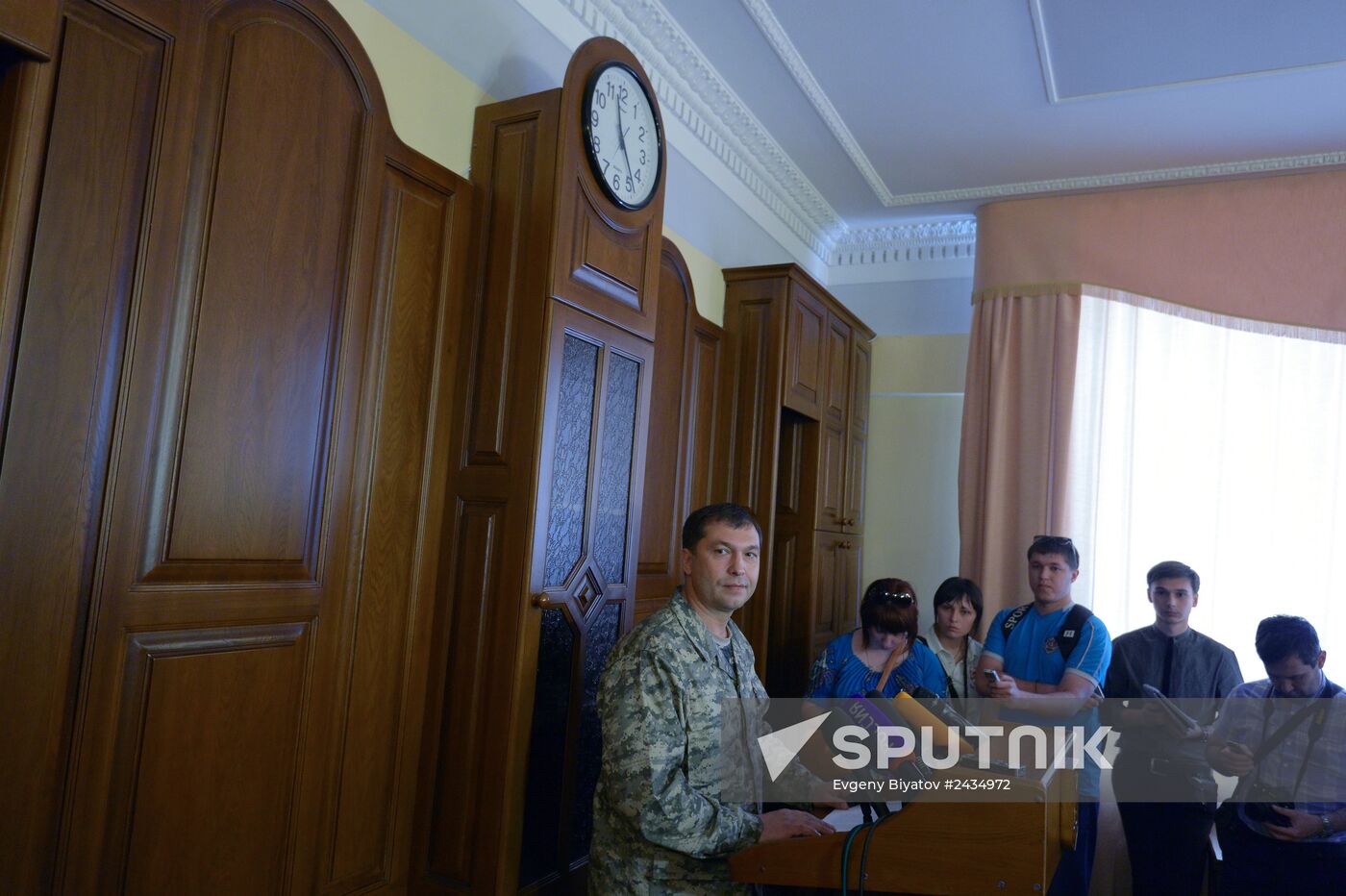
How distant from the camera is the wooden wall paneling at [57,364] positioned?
1343 mm

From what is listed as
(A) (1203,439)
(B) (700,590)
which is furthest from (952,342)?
(B) (700,590)

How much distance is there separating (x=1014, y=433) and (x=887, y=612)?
6.68 feet

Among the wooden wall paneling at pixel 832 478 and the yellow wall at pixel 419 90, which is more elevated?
the yellow wall at pixel 419 90

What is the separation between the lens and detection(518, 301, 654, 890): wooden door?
2.21m

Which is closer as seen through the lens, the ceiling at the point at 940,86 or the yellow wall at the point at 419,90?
the yellow wall at the point at 419,90

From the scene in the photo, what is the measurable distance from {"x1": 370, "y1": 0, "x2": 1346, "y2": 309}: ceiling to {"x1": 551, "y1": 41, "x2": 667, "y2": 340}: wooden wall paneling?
32 centimetres

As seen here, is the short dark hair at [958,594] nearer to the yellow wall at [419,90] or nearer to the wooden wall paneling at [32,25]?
the yellow wall at [419,90]

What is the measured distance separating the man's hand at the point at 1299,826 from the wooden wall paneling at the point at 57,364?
9.21ft

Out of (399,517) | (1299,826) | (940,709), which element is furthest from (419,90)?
(1299,826)

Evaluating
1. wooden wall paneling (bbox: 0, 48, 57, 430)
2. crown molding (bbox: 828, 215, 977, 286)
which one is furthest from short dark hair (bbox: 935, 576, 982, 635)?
wooden wall paneling (bbox: 0, 48, 57, 430)

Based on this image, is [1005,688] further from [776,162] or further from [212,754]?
[776,162]

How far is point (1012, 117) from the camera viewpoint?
3.74 m

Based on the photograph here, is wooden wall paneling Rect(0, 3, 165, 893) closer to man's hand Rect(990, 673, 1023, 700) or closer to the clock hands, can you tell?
the clock hands

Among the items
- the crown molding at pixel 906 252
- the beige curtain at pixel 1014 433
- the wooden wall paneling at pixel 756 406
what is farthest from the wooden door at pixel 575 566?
the crown molding at pixel 906 252
